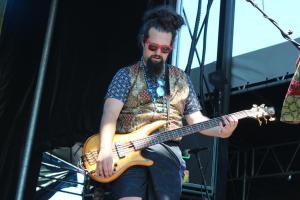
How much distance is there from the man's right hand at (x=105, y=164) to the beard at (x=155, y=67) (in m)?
0.61

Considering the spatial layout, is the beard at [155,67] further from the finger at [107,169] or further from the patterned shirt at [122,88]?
the finger at [107,169]

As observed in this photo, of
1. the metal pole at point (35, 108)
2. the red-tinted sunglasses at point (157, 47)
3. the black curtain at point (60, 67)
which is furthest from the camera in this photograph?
the black curtain at point (60, 67)

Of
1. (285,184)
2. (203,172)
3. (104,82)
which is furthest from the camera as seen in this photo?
(285,184)

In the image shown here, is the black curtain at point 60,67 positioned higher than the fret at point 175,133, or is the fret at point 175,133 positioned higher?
the black curtain at point 60,67

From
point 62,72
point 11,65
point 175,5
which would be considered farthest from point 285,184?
point 11,65

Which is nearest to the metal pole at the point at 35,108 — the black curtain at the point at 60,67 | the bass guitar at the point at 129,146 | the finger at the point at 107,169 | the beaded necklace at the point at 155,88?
the black curtain at the point at 60,67

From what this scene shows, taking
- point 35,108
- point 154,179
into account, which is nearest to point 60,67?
point 35,108

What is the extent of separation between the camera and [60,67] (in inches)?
165

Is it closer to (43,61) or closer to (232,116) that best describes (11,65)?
(43,61)

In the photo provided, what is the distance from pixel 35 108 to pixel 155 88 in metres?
1.13

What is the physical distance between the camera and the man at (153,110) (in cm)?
290

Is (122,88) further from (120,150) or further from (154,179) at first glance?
(154,179)

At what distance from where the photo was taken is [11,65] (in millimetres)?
3951

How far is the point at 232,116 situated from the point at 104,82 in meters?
1.65
